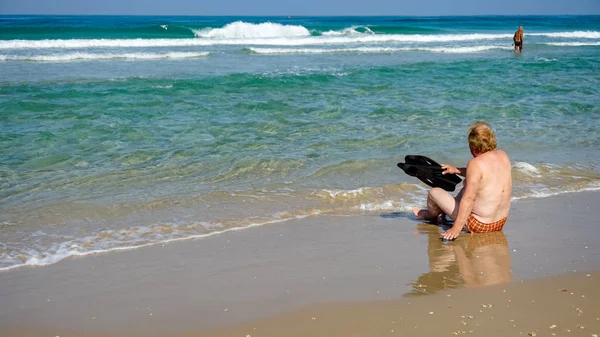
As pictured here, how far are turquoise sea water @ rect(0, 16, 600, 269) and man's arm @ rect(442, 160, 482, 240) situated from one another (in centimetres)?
112

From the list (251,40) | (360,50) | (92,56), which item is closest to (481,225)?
(92,56)

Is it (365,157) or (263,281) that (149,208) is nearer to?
(263,281)

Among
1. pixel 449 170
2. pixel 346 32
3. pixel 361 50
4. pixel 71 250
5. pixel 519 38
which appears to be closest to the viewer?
pixel 71 250

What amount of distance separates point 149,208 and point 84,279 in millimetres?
1795

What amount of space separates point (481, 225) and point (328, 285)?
1.80 meters

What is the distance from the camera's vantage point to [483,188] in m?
5.33

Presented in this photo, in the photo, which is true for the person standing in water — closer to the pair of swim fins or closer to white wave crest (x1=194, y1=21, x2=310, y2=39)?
white wave crest (x1=194, y1=21, x2=310, y2=39)

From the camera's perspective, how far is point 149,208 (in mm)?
6352

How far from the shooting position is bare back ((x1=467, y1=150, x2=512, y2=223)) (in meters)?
5.31

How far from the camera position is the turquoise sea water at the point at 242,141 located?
6206 mm

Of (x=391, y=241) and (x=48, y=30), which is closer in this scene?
(x=391, y=241)

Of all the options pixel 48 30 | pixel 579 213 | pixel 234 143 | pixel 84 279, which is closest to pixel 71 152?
pixel 234 143

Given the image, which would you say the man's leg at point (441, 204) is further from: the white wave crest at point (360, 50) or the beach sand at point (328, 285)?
the white wave crest at point (360, 50)

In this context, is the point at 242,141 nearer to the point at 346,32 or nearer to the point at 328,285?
the point at 328,285
